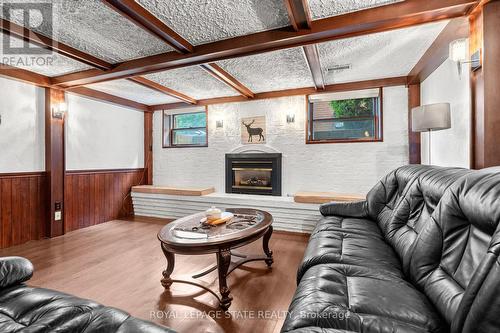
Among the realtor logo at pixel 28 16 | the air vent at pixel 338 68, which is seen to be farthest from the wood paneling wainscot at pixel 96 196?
the air vent at pixel 338 68

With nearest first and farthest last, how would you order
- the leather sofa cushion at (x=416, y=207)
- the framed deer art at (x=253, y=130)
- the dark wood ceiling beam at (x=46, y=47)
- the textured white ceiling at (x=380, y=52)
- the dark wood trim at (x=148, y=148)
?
the leather sofa cushion at (x=416, y=207) < the dark wood ceiling beam at (x=46, y=47) < the textured white ceiling at (x=380, y=52) < the framed deer art at (x=253, y=130) < the dark wood trim at (x=148, y=148)

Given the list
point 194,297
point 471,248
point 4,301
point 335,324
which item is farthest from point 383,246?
point 4,301

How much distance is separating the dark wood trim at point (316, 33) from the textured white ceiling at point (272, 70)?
41 centimetres

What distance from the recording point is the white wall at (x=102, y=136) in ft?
12.8

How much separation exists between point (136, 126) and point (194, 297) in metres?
4.17

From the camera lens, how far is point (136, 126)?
16.8 ft

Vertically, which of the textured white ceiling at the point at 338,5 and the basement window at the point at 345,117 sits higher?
the textured white ceiling at the point at 338,5

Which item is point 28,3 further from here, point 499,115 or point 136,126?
point 499,115

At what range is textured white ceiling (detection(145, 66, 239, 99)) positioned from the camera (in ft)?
11.0

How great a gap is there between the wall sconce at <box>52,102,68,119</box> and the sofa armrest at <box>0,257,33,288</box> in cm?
295

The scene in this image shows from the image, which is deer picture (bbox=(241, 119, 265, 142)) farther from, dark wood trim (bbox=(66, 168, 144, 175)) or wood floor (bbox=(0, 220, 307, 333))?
dark wood trim (bbox=(66, 168, 144, 175))

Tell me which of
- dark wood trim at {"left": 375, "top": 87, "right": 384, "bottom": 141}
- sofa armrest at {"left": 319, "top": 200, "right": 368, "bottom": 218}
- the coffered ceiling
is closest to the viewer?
the coffered ceiling

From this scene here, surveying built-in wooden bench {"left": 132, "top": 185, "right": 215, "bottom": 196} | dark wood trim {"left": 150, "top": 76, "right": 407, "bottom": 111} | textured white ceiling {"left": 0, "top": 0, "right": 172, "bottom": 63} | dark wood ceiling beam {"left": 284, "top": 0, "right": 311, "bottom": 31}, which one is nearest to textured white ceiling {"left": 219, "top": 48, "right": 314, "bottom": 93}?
dark wood trim {"left": 150, "top": 76, "right": 407, "bottom": 111}

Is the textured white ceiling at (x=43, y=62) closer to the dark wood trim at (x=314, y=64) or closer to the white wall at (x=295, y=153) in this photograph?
the white wall at (x=295, y=153)
